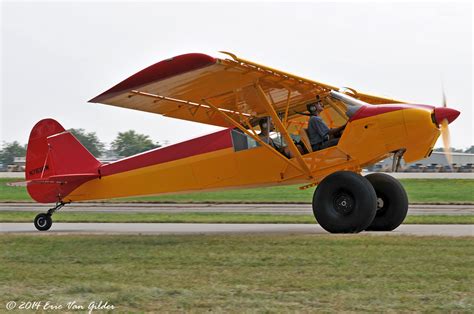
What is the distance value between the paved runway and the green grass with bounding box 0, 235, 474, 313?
1715 millimetres

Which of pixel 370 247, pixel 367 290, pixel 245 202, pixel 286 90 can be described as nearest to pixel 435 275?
pixel 367 290

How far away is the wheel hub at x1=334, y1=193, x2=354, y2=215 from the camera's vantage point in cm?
1195

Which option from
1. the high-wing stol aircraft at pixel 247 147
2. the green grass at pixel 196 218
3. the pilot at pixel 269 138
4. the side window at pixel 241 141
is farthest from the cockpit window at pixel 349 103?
the green grass at pixel 196 218

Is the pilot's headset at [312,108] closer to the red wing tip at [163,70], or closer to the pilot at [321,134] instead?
the pilot at [321,134]

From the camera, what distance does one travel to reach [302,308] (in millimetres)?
6676

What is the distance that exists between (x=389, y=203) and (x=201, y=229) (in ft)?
12.8

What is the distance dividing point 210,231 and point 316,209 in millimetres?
2837

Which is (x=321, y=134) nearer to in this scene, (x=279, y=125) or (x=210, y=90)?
(x=279, y=125)

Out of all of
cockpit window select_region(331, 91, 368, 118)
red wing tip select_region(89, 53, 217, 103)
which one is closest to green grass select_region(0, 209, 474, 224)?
cockpit window select_region(331, 91, 368, 118)

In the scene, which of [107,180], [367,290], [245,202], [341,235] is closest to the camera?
[367,290]

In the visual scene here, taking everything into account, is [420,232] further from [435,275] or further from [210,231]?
[435,275]

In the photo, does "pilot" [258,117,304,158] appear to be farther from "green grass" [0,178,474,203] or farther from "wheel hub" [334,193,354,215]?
"green grass" [0,178,474,203]

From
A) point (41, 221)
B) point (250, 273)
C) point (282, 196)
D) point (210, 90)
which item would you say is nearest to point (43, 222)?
point (41, 221)

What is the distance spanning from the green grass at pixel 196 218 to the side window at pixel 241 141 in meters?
3.40
